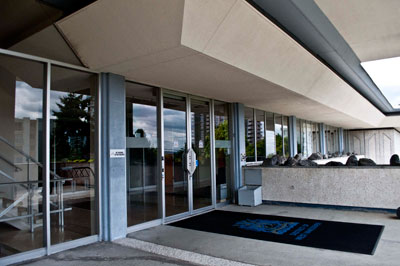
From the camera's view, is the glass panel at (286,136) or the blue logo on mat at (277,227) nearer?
the blue logo on mat at (277,227)

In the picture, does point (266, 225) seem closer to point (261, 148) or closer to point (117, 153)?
point (117, 153)

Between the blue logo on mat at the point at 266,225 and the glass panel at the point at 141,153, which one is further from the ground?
the glass panel at the point at 141,153

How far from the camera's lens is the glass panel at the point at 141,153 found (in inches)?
232

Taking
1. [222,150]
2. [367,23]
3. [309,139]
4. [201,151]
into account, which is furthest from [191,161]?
[309,139]

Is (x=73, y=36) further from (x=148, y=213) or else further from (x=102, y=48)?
(x=148, y=213)

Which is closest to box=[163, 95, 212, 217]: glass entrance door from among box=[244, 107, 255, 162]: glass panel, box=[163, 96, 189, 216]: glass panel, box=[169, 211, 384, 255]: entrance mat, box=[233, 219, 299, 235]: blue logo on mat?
box=[163, 96, 189, 216]: glass panel

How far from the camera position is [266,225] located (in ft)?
19.8

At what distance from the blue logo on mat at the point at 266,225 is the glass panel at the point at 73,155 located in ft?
9.02

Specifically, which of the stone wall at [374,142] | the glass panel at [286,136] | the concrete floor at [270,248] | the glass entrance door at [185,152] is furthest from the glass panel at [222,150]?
the stone wall at [374,142]

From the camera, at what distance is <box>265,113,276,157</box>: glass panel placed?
11.4 metres

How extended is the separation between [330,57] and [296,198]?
373 cm

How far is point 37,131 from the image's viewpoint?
495 centimetres

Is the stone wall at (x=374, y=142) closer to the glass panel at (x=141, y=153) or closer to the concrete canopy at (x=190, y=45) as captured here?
the concrete canopy at (x=190, y=45)

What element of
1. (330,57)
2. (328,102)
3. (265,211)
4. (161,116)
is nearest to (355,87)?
(328,102)
